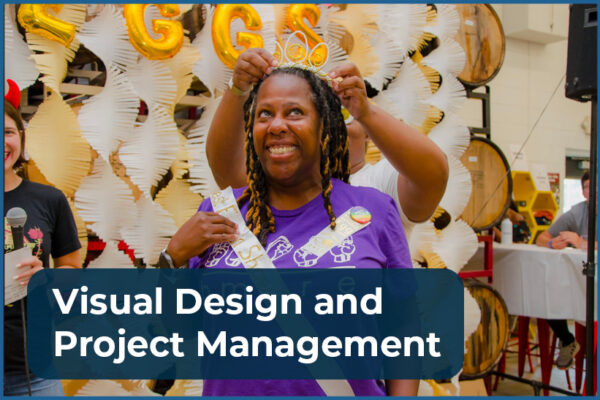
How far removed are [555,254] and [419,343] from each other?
271 centimetres

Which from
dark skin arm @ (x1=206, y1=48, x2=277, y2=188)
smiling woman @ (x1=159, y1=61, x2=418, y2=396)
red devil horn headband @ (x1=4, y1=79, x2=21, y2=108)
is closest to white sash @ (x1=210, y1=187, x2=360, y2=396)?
smiling woman @ (x1=159, y1=61, x2=418, y2=396)

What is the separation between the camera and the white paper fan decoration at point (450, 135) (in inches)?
115

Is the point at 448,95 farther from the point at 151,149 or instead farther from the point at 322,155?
the point at 322,155

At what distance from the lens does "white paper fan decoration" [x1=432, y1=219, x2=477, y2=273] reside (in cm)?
292

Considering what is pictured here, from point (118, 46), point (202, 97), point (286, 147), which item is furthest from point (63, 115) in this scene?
point (286, 147)

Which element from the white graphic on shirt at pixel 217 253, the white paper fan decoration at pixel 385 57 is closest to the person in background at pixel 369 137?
the white graphic on shirt at pixel 217 253

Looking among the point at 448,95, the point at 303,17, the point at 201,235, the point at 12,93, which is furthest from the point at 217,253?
the point at 448,95

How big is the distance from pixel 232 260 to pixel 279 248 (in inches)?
4.0

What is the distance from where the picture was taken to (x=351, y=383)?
104 centimetres

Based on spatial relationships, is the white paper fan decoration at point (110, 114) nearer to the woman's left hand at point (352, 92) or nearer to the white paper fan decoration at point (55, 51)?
the white paper fan decoration at point (55, 51)

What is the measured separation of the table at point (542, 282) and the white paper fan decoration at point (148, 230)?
2.37 metres

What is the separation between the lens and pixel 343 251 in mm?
1015

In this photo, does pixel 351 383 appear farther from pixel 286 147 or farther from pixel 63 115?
pixel 63 115

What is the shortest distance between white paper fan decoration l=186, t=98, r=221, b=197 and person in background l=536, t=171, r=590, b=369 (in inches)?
101
